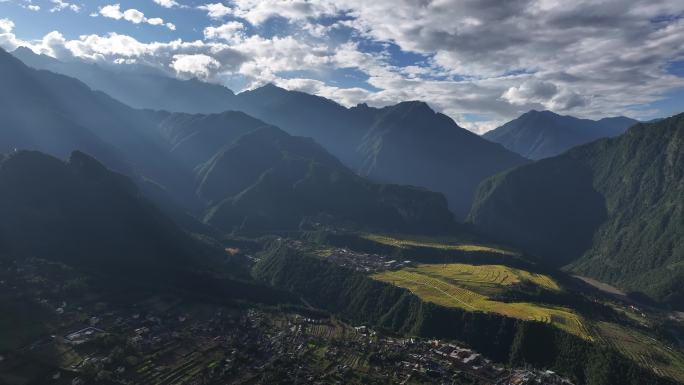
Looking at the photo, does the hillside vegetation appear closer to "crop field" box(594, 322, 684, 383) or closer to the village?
"crop field" box(594, 322, 684, 383)

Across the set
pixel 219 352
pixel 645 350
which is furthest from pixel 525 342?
pixel 219 352

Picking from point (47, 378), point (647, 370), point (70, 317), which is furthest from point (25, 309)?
point (647, 370)

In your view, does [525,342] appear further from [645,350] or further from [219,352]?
[219,352]

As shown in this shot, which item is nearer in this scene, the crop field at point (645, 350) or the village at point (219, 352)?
the village at point (219, 352)

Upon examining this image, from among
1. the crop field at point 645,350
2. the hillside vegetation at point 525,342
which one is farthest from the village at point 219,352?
the crop field at point 645,350

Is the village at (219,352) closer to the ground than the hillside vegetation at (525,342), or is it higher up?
closer to the ground

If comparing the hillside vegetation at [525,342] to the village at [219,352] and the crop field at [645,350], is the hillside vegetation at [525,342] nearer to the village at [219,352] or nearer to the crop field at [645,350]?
the crop field at [645,350]

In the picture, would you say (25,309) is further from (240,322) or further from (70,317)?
(240,322)

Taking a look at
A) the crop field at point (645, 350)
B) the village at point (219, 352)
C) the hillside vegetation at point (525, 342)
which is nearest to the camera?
the village at point (219, 352)
